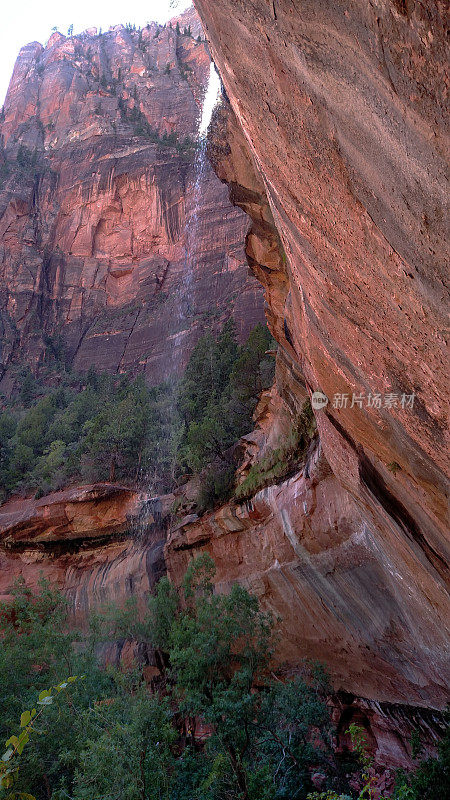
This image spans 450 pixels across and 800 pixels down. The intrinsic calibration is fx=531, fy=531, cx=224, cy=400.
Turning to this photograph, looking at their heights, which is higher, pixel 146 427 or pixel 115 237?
pixel 115 237

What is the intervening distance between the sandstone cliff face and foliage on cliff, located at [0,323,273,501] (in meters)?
5.99

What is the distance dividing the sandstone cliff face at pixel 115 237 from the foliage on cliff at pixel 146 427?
599 centimetres

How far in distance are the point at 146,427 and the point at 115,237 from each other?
2846 cm

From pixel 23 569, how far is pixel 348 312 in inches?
867

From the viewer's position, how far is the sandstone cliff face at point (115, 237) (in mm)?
42469

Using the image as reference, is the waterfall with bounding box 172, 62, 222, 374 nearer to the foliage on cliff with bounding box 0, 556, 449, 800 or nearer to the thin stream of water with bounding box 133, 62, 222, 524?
the thin stream of water with bounding box 133, 62, 222, 524

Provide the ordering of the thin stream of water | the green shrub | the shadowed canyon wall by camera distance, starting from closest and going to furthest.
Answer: the shadowed canyon wall
the green shrub
the thin stream of water

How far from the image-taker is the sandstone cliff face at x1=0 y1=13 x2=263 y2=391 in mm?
42469

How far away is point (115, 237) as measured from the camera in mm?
49812

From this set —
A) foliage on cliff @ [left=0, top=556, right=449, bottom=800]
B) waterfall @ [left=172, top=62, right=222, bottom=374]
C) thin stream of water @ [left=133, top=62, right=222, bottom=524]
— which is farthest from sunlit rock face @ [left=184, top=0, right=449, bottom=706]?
waterfall @ [left=172, top=62, right=222, bottom=374]

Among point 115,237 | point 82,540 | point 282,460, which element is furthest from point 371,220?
point 115,237

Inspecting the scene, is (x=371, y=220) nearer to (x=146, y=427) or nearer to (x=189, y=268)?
(x=146, y=427)

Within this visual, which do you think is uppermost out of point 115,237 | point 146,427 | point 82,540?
point 115,237

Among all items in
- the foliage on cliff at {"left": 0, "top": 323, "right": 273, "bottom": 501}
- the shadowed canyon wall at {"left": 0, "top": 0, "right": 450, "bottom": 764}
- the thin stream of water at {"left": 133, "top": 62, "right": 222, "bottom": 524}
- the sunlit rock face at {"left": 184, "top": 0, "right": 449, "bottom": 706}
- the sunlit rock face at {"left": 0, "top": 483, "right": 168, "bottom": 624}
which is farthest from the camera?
the thin stream of water at {"left": 133, "top": 62, "right": 222, "bottom": 524}
